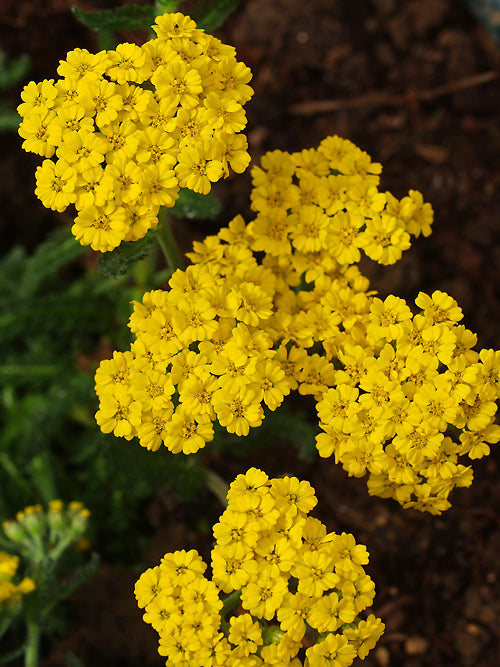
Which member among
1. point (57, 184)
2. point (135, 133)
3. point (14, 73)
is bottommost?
point (57, 184)

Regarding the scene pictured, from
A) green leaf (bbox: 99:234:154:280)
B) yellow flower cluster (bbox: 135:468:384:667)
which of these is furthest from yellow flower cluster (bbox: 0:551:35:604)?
green leaf (bbox: 99:234:154:280)

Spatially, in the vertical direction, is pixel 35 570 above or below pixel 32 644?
above

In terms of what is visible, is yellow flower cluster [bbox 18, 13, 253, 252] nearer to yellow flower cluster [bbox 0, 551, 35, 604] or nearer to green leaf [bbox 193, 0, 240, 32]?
green leaf [bbox 193, 0, 240, 32]

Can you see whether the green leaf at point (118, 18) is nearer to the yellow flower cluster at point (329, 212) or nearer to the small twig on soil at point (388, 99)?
the yellow flower cluster at point (329, 212)

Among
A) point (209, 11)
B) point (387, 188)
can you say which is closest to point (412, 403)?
point (209, 11)

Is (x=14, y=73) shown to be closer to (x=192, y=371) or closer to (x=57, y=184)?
(x=57, y=184)

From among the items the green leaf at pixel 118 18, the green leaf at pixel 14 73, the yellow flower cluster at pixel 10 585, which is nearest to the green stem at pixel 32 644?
the yellow flower cluster at pixel 10 585
